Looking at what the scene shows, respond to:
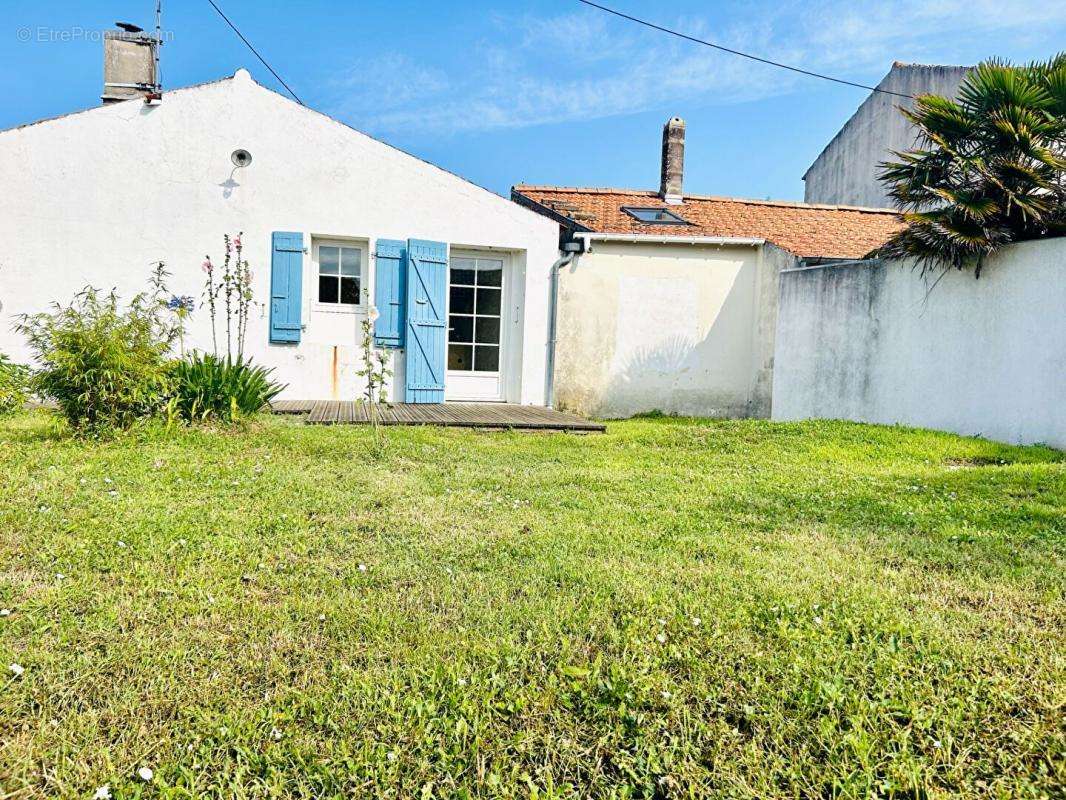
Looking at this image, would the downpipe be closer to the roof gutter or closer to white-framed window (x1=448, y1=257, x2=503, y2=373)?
the roof gutter

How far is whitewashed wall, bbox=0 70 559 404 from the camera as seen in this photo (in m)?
8.54

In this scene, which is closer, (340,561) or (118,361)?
(340,561)

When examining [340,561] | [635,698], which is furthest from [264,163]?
[635,698]

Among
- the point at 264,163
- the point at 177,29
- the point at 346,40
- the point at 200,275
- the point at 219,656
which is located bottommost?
the point at 219,656

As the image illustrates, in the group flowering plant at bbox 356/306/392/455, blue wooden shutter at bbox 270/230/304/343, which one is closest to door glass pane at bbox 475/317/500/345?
flowering plant at bbox 356/306/392/455

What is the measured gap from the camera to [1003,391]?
7434 millimetres

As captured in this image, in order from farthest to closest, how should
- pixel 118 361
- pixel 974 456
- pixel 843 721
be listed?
pixel 974 456, pixel 118 361, pixel 843 721

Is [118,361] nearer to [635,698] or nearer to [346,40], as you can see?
[635,698]

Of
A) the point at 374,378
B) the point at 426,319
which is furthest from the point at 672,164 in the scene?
the point at 374,378

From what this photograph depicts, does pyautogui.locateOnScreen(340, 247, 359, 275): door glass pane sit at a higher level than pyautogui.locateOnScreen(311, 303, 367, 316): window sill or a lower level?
higher

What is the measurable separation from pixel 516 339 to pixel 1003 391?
574 centimetres

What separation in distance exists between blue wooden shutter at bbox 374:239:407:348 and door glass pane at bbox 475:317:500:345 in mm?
1181

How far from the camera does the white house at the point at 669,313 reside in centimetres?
1040

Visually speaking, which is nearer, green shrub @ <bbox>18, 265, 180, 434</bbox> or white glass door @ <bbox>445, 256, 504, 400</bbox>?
green shrub @ <bbox>18, 265, 180, 434</bbox>
